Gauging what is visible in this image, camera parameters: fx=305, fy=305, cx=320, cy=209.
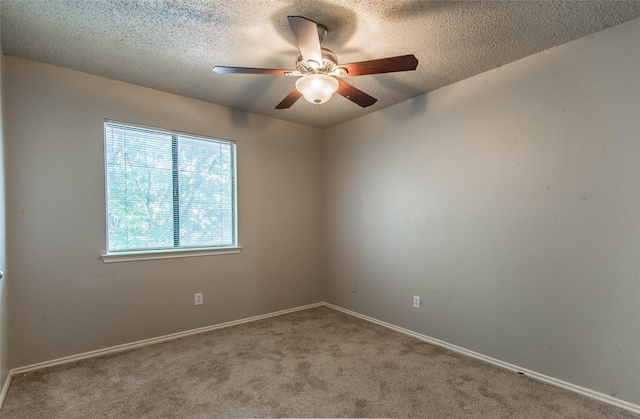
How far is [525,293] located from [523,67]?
1708mm

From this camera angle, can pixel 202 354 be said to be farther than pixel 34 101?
Yes

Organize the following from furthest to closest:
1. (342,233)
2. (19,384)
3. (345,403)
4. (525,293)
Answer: (342,233) < (525,293) < (19,384) < (345,403)

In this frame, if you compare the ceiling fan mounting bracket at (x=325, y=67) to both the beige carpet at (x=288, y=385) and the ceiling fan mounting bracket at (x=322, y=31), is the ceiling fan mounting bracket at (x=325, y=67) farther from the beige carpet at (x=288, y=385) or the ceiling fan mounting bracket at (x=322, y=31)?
the beige carpet at (x=288, y=385)

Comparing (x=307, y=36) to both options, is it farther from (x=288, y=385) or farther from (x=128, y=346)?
(x=128, y=346)

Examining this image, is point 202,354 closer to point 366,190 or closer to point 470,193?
point 366,190

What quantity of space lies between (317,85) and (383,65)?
0.40 meters

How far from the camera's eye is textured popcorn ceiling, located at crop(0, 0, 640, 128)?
1747 millimetres

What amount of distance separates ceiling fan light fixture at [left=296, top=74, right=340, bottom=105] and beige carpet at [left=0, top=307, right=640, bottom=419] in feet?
6.35

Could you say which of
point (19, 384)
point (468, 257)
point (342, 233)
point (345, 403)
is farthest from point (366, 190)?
point (19, 384)

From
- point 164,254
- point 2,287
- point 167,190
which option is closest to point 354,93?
point 167,190

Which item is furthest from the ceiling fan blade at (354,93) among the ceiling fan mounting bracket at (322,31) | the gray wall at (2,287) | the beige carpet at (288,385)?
the gray wall at (2,287)

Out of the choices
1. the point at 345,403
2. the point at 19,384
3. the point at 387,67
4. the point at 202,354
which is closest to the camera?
the point at 387,67

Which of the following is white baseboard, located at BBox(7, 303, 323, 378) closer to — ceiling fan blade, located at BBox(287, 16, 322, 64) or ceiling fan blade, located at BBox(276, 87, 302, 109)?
ceiling fan blade, located at BBox(276, 87, 302, 109)

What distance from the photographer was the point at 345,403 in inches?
75.6
